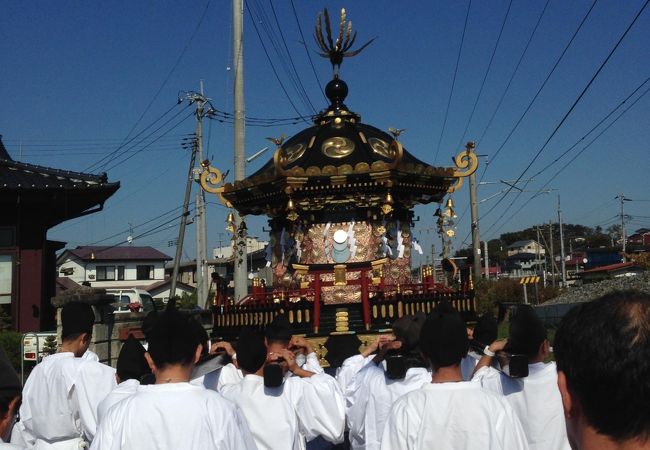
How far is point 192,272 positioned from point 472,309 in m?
65.8

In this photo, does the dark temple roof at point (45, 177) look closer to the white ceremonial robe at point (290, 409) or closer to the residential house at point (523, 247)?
the white ceremonial robe at point (290, 409)

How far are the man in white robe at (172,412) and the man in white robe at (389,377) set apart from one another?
2050 mm

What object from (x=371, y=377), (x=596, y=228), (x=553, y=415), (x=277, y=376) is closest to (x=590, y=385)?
(x=553, y=415)

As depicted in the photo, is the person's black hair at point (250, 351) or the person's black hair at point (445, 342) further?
the person's black hair at point (250, 351)

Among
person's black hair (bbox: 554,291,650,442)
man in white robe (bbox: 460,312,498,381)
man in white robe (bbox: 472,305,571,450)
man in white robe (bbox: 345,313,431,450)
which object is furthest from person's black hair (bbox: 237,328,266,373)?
person's black hair (bbox: 554,291,650,442)

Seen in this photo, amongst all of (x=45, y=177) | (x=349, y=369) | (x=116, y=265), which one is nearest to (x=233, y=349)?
(x=349, y=369)

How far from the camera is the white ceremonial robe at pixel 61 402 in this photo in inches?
212

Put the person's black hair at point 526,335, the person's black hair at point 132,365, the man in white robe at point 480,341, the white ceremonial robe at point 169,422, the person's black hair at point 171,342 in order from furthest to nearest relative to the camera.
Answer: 1. the man in white robe at point 480,341
2. the person's black hair at point 132,365
3. the person's black hair at point 526,335
4. the person's black hair at point 171,342
5. the white ceremonial robe at point 169,422

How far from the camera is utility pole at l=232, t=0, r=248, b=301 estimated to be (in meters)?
18.3

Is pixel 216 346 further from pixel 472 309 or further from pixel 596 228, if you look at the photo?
pixel 596 228

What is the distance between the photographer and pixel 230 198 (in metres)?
14.3

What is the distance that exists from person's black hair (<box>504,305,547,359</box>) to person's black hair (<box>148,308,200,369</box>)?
7.20ft

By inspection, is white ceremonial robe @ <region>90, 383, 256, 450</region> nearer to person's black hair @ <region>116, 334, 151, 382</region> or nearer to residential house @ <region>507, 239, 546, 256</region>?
person's black hair @ <region>116, 334, 151, 382</region>

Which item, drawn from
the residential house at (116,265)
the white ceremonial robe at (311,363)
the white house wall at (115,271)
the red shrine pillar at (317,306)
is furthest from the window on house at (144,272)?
the white ceremonial robe at (311,363)
